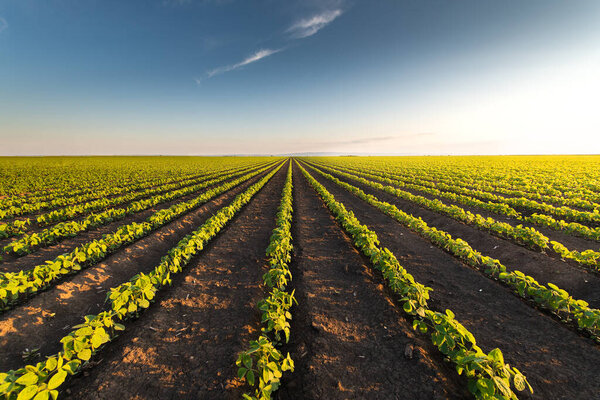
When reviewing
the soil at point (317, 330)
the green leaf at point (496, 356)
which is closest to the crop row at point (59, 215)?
the soil at point (317, 330)

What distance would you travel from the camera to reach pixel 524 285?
15.2ft

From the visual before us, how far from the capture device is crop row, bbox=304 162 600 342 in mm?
3910

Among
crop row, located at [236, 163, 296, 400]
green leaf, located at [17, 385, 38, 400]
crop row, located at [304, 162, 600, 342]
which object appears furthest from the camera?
crop row, located at [304, 162, 600, 342]

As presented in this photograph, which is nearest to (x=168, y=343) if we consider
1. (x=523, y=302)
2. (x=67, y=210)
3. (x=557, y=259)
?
(x=523, y=302)

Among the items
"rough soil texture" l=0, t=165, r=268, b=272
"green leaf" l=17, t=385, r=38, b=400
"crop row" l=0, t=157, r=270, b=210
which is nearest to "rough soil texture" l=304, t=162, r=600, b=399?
"green leaf" l=17, t=385, r=38, b=400

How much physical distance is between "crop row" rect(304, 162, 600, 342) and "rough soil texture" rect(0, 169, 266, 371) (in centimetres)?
938

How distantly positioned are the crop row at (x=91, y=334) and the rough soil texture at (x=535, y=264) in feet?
32.2

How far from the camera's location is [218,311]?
16.0ft

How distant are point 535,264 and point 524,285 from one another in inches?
115

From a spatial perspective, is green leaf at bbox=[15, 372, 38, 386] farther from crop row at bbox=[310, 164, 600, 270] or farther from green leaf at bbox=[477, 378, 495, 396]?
crop row at bbox=[310, 164, 600, 270]

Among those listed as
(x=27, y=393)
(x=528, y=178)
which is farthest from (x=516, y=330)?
(x=528, y=178)

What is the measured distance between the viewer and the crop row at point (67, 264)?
4594 mm

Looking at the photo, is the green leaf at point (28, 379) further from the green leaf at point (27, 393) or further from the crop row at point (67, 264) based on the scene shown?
the crop row at point (67, 264)

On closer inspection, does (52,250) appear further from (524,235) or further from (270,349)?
(524,235)
